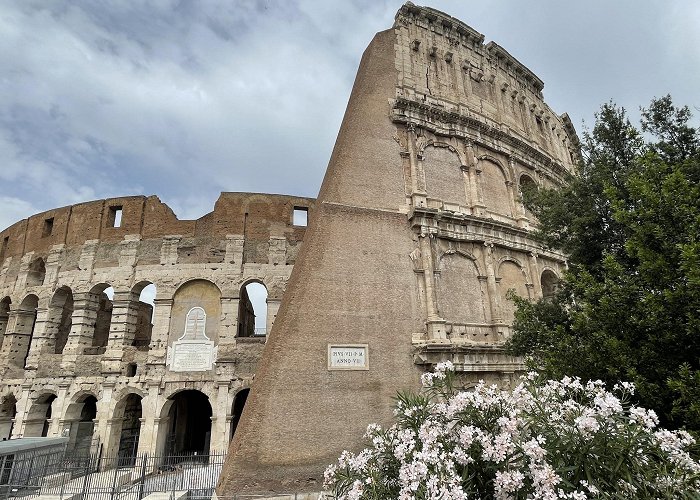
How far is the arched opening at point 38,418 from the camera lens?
18125 mm

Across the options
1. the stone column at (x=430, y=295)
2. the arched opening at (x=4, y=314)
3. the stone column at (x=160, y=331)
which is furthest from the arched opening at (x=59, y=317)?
the stone column at (x=430, y=295)

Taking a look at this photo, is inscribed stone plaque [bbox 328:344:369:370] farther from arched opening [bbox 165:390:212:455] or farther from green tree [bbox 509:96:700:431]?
arched opening [bbox 165:390:212:455]

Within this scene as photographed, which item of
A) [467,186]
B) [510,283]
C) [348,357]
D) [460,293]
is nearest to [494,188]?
[467,186]

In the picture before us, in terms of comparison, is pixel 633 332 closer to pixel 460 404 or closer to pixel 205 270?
pixel 460 404

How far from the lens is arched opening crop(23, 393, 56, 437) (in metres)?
18.1

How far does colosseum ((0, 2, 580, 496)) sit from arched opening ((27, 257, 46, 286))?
96 millimetres

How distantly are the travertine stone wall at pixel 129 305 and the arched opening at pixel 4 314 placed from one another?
77 millimetres

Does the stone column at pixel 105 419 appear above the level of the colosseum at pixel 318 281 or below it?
below

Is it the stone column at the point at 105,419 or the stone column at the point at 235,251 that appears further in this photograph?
the stone column at the point at 235,251

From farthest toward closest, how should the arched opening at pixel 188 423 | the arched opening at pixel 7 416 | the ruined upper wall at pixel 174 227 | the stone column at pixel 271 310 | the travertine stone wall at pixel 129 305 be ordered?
the arched opening at pixel 188 423 → the arched opening at pixel 7 416 → the ruined upper wall at pixel 174 227 → the stone column at pixel 271 310 → the travertine stone wall at pixel 129 305

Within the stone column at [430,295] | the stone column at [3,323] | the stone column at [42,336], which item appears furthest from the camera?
the stone column at [3,323]

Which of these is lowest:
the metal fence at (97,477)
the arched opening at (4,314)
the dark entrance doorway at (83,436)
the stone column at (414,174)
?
the metal fence at (97,477)

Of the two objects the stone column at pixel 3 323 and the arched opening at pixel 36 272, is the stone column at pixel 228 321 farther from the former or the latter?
the stone column at pixel 3 323

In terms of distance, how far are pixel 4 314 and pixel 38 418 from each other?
7353 mm
